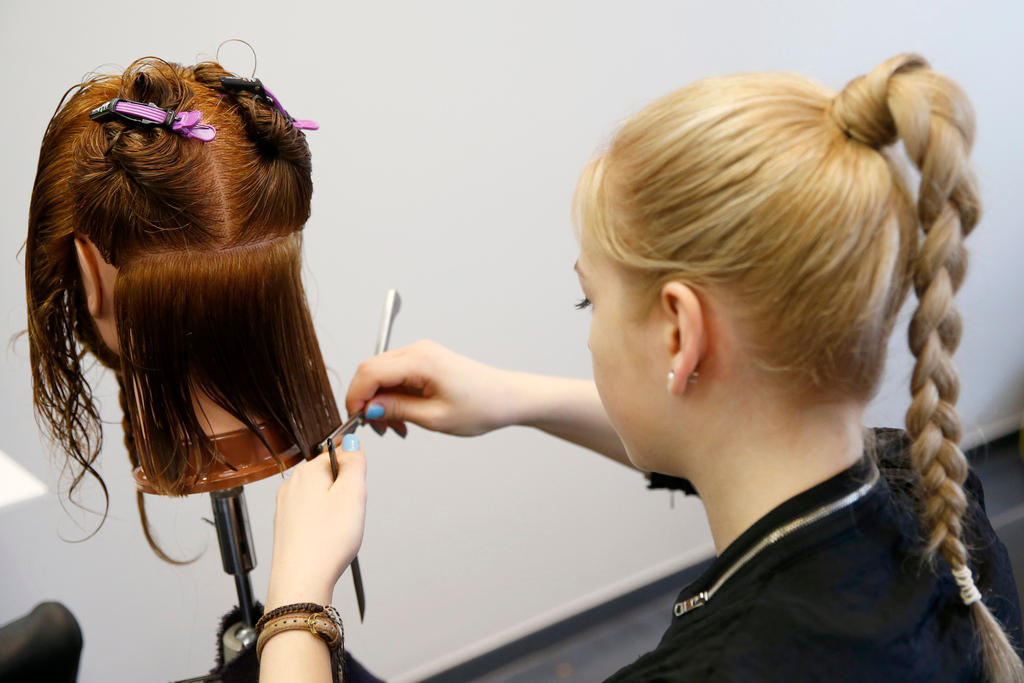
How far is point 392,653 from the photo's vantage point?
1650 millimetres

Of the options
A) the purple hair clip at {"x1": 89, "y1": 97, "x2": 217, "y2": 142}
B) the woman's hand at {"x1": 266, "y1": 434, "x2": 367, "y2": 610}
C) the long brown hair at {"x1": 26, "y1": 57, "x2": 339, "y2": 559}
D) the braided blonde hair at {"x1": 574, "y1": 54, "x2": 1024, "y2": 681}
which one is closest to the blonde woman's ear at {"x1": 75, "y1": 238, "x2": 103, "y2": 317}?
the long brown hair at {"x1": 26, "y1": 57, "x2": 339, "y2": 559}

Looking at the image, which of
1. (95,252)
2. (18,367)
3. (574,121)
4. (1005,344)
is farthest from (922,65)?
(1005,344)

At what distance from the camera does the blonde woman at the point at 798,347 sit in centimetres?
59

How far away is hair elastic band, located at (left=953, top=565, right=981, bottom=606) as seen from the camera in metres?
0.64

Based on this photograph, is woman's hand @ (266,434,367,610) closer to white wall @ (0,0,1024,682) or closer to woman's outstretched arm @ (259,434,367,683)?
woman's outstretched arm @ (259,434,367,683)

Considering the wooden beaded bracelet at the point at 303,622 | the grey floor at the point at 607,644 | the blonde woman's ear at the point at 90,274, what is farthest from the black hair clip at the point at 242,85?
the grey floor at the point at 607,644

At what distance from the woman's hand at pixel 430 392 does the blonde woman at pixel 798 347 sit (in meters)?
0.33

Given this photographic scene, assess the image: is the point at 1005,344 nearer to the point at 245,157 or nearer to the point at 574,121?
the point at 574,121

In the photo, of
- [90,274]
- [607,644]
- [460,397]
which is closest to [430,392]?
[460,397]

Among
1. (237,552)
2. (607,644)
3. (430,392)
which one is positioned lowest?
(607,644)

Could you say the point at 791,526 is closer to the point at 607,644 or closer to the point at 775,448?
the point at 775,448

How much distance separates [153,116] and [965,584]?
773 mm

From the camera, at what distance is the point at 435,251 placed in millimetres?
1443

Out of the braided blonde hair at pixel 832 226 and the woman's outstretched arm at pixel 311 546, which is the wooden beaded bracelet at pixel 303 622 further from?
the braided blonde hair at pixel 832 226
